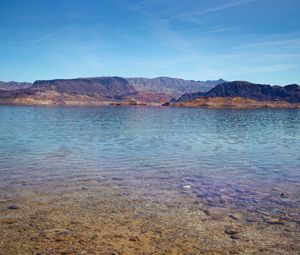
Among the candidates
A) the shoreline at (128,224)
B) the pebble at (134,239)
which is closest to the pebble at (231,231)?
the shoreline at (128,224)

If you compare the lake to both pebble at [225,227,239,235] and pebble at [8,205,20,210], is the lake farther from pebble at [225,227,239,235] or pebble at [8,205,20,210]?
pebble at [8,205,20,210]

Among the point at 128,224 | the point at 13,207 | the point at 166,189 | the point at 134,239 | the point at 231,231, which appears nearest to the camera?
the point at 134,239


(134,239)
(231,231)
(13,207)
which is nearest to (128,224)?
(134,239)

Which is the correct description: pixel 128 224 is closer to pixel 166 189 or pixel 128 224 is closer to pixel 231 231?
pixel 231 231

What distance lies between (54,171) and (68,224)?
10457 millimetres

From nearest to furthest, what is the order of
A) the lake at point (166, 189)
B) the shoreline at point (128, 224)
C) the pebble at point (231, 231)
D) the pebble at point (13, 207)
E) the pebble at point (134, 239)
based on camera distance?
the shoreline at point (128, 224)
the pebble at point (134, 239)
the lake at point (166, 189)
the pebble at point (231, 231)
the pebble at point (13, 207)

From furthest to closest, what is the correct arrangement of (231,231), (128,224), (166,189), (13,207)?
(166,189), (13,207), (128,224), (231,231)

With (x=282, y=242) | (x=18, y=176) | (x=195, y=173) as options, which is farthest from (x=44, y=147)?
→ (x=282, y=242)

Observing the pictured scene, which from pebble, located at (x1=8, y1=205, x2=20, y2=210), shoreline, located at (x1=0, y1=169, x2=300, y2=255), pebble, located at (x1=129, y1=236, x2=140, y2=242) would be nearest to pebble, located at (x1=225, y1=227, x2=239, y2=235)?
shoreline, located at (x1=0, y1=169, x2=300, y2=255)

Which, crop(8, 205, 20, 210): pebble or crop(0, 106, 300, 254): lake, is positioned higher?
crop(8, 205, 20, 210): pebble

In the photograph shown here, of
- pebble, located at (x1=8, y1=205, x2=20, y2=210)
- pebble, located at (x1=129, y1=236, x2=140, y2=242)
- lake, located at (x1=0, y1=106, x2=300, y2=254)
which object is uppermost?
pebble, located at (x1=8, y1=205, x2=20, y2=210)

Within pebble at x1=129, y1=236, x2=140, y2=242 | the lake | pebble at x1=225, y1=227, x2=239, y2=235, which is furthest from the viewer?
pebble at x1=225, y1=227, x2=239, y2=235

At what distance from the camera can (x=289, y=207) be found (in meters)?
15.8

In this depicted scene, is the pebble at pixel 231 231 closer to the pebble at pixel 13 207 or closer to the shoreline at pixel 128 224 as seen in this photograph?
the shoreline at pixel 128 224
